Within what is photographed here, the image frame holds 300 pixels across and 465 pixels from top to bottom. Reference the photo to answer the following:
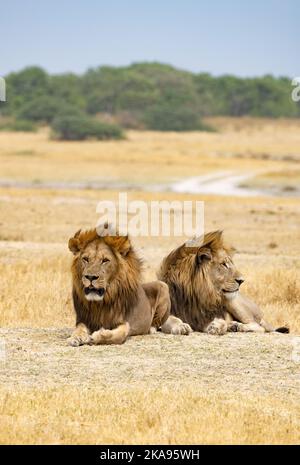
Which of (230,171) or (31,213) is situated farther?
(230,171)

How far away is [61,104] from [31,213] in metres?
61.7

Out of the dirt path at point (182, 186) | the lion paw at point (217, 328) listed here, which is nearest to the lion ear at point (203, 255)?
the lion paw at point (217, 328)

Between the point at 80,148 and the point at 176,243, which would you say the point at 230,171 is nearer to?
the point at 80,148

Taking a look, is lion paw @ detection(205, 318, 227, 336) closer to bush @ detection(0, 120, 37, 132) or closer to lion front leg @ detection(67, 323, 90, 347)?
lion front leg @ detection(67, 323, 90, 347)

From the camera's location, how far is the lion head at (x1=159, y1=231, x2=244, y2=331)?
11.5 meters

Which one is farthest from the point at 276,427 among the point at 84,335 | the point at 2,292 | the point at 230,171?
the point at 230,171

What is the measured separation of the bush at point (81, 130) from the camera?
235 feet

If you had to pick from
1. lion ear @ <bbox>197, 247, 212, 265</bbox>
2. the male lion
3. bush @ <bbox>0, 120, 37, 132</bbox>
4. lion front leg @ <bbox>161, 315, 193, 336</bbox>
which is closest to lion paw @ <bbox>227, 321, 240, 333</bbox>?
the male lion

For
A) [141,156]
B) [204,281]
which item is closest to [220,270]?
[204,281]

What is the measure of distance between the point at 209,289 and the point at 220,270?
0.21 m

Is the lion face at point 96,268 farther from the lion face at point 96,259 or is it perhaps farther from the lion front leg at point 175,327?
the lion front leg at point 175,327

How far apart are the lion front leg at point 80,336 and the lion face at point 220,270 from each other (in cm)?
150

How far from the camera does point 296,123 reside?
319ft
